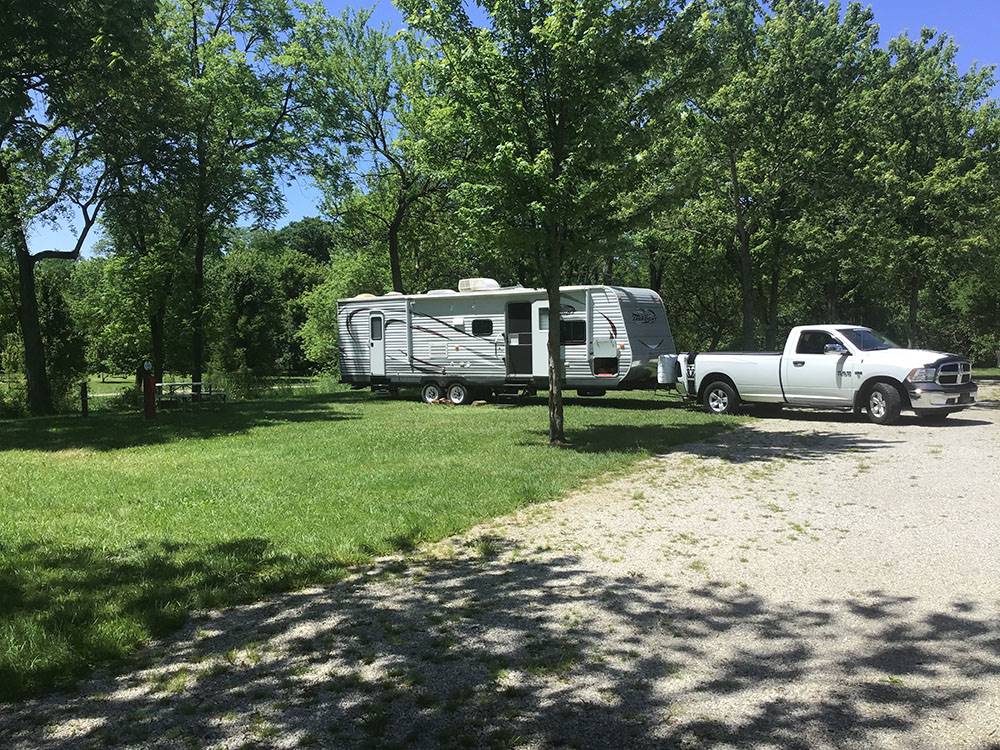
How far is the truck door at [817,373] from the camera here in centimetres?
1395

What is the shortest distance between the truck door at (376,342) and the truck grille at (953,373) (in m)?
14.4

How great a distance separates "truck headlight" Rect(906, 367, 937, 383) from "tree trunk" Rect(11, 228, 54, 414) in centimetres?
2133

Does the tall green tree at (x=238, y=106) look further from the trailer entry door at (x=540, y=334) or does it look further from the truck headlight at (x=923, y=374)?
the truck headlight at (x=923, y=374)

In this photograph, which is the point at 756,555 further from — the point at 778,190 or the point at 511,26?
the point at 778,190

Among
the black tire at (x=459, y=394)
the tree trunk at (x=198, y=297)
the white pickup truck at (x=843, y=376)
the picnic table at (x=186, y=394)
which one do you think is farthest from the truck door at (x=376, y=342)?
the white pickup truck at (x=843, y=376)

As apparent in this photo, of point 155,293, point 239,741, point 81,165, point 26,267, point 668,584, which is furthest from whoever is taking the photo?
point 155,293

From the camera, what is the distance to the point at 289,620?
14.9 feet

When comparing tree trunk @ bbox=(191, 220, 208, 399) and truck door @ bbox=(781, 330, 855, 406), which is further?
tree trunk @ bbox=(191, 220, 208, 399)

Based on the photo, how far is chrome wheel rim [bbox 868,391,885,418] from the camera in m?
13.6

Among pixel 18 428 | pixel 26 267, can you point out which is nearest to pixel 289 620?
pixel 18 428

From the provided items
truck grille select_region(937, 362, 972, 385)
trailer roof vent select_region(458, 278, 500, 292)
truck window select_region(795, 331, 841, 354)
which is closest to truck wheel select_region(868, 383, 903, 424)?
truck grille select_region(937, 362, 972, 385)

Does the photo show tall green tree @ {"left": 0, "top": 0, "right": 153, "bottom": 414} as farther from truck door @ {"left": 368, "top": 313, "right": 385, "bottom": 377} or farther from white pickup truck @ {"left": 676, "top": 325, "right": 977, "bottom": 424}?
white pickup truck @ {"left": 676, "top": 325, "right": 977, "bottom": 424}

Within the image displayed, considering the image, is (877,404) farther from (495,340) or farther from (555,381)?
(495,340)

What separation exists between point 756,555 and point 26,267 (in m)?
22.0
